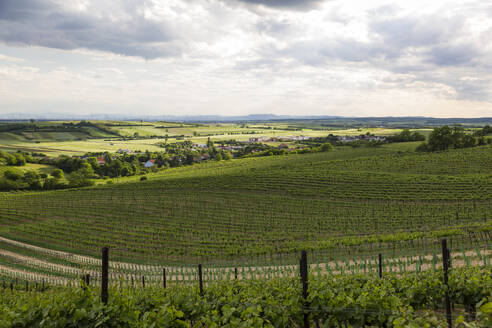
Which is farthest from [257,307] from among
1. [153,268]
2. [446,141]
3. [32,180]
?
[446,141]

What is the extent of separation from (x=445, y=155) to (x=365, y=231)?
53.7 m

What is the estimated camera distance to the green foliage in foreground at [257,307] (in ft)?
16.0

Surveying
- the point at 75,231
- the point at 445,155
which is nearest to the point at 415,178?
the point at 445,155

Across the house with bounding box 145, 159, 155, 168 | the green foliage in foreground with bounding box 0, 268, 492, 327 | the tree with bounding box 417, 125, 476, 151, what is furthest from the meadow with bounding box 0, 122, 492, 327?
the house with bounding box 145, 159, 155, 168

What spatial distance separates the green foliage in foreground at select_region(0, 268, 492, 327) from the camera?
4883 mm

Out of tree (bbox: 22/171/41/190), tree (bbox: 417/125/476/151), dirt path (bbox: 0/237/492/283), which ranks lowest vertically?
tree (bbox: 22/171/41/190)

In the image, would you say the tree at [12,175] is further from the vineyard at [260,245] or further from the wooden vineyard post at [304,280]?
the wooden vineyard post at [304,280]

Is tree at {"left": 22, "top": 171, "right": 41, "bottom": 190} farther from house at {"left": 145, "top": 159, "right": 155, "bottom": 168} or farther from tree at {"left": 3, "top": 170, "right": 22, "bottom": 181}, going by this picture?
house at {"left": 145, "top": 159, "right": 155, "bottom": 168}

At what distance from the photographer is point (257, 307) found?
5.81 metres

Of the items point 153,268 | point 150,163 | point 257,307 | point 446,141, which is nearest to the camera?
point 257,307

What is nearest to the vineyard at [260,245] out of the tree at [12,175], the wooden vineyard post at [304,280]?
the wooden vineyard post at [304,280]

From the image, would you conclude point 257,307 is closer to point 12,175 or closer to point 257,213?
point 257,213

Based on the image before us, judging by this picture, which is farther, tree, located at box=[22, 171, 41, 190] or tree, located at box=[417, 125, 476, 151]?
tree, located at box=[417, 125, 476, 151]

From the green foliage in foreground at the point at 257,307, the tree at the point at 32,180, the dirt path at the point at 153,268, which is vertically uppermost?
the green foliage in foreground at the point at 257,307
